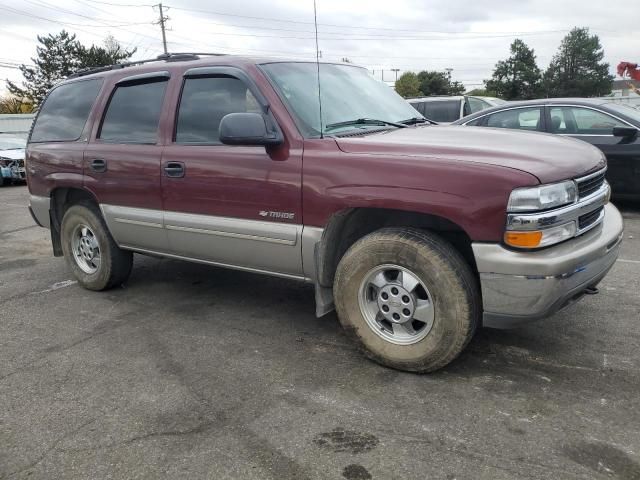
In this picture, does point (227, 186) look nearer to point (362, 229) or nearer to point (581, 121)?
point (362, 229)

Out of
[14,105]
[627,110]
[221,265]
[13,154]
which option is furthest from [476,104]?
[14,105]

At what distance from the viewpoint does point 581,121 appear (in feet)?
25.2

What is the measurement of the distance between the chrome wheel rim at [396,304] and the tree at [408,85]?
6722 cm

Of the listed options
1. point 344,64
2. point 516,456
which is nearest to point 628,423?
point 516,456

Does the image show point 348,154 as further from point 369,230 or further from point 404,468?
point 404,468

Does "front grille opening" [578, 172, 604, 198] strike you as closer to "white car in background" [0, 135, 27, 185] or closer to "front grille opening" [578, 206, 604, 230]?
"front grille opening" [578, 206, 604, 230]

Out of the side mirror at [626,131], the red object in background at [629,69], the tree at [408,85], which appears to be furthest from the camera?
the tree at [408,85]

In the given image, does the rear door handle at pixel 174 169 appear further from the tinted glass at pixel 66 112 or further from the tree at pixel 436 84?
the tree at pixel 436 84

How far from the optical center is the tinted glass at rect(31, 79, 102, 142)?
498 cm

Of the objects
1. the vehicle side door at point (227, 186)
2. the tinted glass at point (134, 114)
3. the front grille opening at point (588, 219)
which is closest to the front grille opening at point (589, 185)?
the front grille opening at point (588, 219)

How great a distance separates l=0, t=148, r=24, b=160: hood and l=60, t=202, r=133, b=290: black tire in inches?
476

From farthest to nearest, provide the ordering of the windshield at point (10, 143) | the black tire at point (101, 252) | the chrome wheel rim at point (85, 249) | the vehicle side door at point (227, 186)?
the windshield at point (10, 143)
the chrome wheel rim at point (85, 249)
the black tire at point (101, 252)
the vehicle side door at point (227, 186)

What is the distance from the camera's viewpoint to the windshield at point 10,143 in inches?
645

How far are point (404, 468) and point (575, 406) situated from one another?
1.06m
